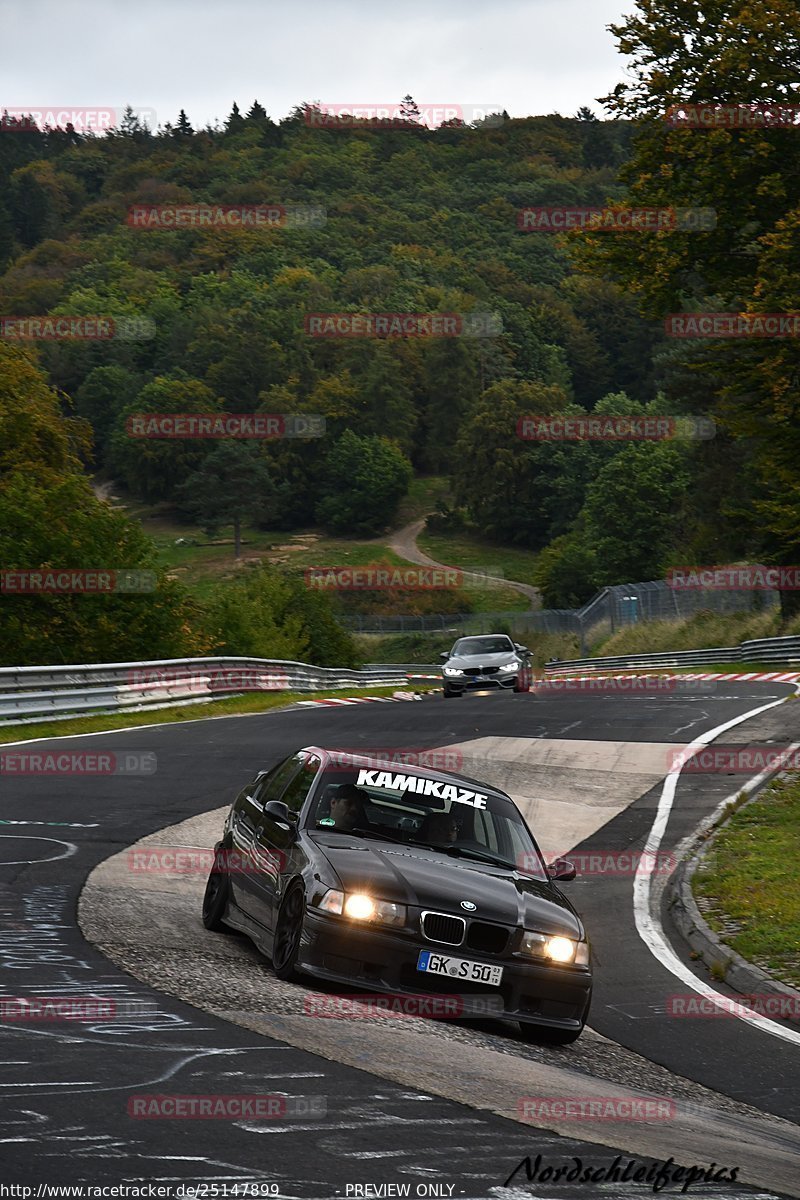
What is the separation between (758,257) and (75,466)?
33707 mm

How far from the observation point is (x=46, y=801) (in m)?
16.0

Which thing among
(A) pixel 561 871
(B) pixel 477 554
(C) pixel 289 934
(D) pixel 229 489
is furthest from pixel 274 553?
(C) pixel 289 934

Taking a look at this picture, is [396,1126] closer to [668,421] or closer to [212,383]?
[668,421]

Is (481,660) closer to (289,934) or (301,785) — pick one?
(301,785)

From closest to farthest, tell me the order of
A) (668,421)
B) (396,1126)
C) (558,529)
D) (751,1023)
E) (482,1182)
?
(482,1182) → (396,1126) → (751,1023) → (668,421) → (558,529)

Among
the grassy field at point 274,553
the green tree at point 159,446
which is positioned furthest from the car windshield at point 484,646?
the green tree at point 159,446

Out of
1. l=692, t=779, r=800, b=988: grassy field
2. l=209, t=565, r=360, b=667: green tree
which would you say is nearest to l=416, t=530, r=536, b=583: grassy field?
l=209, t=565, r=360, b=667: green tree

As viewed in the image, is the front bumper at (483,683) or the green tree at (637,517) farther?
the green tree at (637,517)

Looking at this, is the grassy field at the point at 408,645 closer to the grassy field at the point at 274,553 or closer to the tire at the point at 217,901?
the grassy field at the point at 274,553

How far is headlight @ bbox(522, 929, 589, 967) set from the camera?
844 cm

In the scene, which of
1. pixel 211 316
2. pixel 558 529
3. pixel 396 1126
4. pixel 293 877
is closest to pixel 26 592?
pixel 293 877

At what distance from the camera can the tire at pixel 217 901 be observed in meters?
10.1

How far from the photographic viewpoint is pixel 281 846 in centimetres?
924

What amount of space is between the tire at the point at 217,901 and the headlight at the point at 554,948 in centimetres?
244
